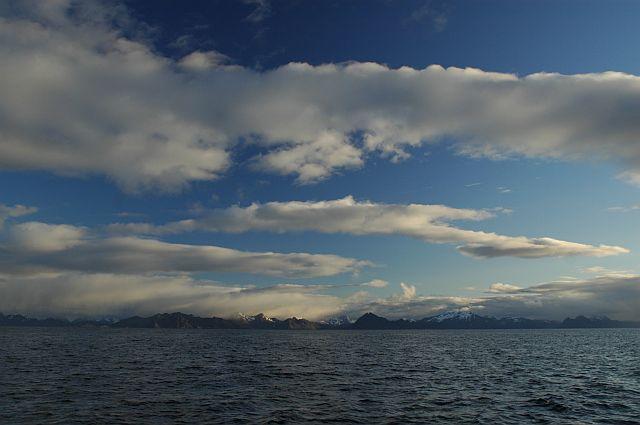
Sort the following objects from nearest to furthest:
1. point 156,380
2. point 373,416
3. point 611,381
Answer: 1. point 373,416
2. point 156,380
3. point 611,381

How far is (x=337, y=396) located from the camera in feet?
162

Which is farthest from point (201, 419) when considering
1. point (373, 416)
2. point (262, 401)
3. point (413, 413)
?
point (413, 413)

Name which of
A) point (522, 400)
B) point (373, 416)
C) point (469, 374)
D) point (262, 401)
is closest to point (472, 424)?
point (373, 416)

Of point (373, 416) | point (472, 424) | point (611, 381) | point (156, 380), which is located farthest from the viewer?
point (611, 381)

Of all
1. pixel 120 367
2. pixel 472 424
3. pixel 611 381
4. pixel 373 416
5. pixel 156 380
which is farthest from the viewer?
pixel 120 367

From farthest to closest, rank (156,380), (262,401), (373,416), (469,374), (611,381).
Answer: (469,374), (611,381), (156,380), (262,401), (373,416)

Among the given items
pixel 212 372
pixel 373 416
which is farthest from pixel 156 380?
pixel 373 416

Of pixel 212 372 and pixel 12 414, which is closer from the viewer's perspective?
pixel 12 414

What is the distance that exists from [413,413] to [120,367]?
5828 centimetres

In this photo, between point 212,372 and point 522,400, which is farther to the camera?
point 212,372

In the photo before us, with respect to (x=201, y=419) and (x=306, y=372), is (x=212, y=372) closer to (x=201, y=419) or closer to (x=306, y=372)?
(x=306, y=372)

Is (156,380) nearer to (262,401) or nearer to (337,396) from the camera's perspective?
(262,401)

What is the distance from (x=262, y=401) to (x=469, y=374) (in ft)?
134

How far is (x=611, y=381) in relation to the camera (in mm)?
65750
